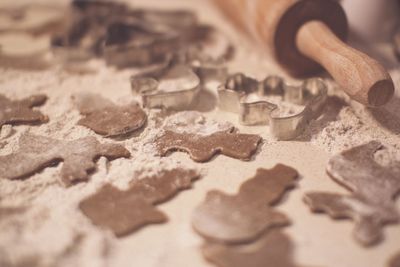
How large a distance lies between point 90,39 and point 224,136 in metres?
0.75

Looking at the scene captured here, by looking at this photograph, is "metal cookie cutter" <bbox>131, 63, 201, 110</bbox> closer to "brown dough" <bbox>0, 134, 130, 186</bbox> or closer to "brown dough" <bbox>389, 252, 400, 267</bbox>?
"brown dough" <bbox>0, 134, 130, 186</bbox>

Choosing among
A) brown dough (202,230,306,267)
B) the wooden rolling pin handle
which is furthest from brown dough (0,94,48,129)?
the wooden rolling pin handle

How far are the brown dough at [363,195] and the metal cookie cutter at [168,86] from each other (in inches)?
16.7

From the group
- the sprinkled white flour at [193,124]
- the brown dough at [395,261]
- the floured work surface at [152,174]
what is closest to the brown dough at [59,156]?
the floured work surface at [152,174]

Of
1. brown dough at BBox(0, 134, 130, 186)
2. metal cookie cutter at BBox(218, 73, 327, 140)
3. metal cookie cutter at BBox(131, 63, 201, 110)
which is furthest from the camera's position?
metal cookie cutter at BBox(131, 63, 201, 110)

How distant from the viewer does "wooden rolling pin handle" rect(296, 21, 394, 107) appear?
1060mm

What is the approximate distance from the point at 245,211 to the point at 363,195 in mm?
237

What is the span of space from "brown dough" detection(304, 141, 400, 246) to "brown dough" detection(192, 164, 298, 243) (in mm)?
72

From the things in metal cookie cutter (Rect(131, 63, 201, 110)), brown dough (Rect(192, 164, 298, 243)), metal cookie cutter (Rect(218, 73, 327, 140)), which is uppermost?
metal cookie cutter (Rect(218, 73, 327, 140))

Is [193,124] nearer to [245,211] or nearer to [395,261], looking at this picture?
[245,211]

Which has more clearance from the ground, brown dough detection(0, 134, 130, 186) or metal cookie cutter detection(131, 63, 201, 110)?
metal cookie cutter detection(131, 63, 201, 110)

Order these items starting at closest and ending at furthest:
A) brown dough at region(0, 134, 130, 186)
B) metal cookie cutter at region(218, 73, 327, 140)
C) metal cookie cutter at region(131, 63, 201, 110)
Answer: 1. brown dough at region(0, 134, 130, 186)
2. metal cookie cutter at region(218, 73, 327, 140)
3. metal cookie cutter at region(131, 63, 201, 110)

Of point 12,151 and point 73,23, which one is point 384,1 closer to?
point 73,23

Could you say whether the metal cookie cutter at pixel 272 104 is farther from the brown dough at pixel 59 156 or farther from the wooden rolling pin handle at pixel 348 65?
the brown dough at pixel 59 156
